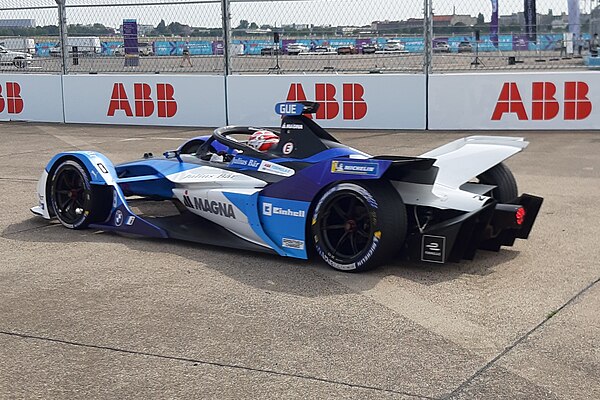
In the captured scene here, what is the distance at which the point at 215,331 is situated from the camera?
464 cm

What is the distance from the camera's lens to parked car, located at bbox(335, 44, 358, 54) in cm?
1414

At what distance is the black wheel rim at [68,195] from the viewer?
7105 mm

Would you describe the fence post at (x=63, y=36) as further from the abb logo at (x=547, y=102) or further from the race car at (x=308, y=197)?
the race car at (x=308, y=197)

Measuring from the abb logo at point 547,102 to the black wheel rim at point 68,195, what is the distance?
8281mm

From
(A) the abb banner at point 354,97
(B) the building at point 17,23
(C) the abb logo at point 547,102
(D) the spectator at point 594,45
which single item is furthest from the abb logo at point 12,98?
(D) the spectator at point 594,45

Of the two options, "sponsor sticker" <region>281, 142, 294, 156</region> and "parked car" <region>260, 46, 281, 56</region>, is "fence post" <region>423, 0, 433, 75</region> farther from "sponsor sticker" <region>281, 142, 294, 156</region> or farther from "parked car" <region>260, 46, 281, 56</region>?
"sponsor sticker" <region>281, 142, 294, 156</region>

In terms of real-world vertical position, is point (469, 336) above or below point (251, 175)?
below

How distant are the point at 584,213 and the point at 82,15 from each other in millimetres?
11758

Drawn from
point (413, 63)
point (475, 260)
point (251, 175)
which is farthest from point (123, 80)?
point (475, 260)

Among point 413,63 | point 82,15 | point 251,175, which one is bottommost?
point 251,175

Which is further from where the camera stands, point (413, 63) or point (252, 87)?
point (252, 87)

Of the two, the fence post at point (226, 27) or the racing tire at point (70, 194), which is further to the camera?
the fence post at point (226, 27)

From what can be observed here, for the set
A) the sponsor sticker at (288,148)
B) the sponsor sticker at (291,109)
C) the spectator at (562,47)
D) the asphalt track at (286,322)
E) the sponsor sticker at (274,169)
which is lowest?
the asphalt track at (286,322)

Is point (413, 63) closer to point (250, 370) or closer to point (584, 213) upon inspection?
point (584, 213)
